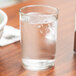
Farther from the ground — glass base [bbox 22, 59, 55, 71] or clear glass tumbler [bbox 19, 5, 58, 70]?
clear glass tumbler [bbox 19, 5, 58, 70]

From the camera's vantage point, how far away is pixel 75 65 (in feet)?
2.61

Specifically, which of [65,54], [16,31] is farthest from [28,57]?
[16,31]

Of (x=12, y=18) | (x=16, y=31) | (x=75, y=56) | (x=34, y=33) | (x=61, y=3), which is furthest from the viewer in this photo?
(x=61, y=3)

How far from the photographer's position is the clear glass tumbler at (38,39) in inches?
29.2

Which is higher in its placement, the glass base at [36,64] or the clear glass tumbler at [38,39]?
the clear glass tumbler at [38,39]

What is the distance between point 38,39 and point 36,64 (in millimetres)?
69

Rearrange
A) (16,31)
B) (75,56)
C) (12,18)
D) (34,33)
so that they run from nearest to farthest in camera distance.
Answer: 1. (34,33)
2. (75,56)
3. (16,31)
4. (12,18)

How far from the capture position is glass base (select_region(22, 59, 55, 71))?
75cm

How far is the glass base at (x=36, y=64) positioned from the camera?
2.47ft

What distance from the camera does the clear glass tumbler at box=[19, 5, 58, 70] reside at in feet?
2.43

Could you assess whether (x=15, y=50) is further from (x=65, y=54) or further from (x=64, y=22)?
(x=64, y=22)

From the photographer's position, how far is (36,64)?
752 mm

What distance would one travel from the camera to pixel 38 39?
74 cm

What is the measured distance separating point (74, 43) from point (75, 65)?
10 cm
